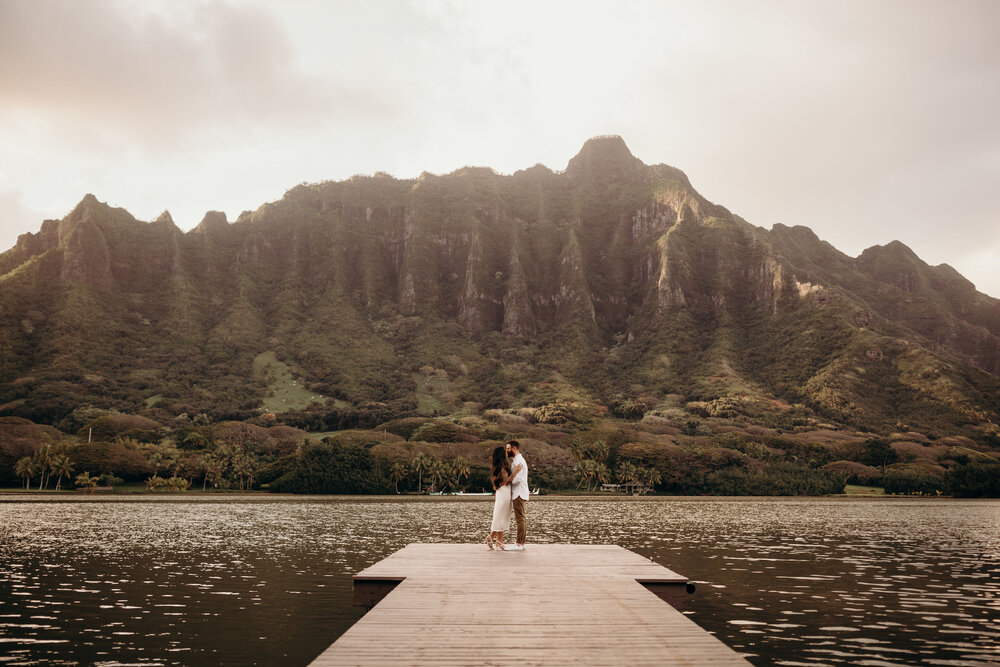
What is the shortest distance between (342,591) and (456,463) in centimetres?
13344

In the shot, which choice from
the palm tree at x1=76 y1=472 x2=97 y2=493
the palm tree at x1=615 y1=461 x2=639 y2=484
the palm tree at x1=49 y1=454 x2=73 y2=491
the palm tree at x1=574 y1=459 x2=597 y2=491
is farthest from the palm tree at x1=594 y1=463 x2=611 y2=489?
the palm tree at x1=49 y1=454 x2=73 y2=491

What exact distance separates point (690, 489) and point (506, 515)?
147521 millimetres

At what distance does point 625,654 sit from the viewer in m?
11.3

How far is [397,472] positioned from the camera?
155 metres

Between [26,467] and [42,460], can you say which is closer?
[26,467]

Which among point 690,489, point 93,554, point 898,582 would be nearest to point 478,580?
point 898,582

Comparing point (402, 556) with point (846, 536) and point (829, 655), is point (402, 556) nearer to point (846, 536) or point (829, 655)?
point (829, 655)

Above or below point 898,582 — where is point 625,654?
above

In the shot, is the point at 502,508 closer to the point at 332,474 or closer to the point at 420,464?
the point at 332,474

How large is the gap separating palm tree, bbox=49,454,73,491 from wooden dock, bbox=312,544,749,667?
14689 cm

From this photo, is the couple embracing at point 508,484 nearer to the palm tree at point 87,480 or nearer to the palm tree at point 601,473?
the palm tree at point 87,480

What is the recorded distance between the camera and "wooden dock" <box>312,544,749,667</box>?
11117mm

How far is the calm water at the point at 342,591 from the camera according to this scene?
58.2ft

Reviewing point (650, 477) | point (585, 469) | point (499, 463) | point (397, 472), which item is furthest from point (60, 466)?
point (499, 463)
